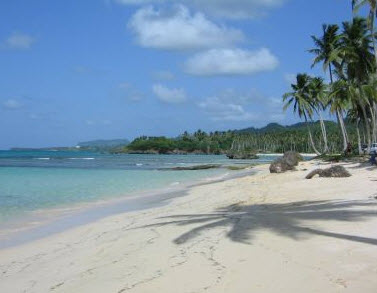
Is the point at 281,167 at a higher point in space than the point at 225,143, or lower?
lower

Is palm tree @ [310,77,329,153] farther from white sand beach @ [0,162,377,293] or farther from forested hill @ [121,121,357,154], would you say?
forested hill @ [121,121,357,154]

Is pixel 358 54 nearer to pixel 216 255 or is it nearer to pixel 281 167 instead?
pixel 281 167

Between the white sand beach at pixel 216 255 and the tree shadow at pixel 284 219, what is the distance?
0.02 meters

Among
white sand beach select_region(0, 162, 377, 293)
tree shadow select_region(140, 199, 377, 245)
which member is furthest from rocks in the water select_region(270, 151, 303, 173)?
white sand beach select_region(0, 162, 377, 293)

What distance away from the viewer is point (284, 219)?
10.1 meters

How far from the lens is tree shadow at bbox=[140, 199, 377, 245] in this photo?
8265 millimetres

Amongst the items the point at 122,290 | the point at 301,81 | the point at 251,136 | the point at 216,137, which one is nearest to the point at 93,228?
the point at 122,290

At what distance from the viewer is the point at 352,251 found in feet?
21.3

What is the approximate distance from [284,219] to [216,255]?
3.38 meters

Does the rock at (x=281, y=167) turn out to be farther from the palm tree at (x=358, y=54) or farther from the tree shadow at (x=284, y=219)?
the tree shadow at (x=284, y=219)

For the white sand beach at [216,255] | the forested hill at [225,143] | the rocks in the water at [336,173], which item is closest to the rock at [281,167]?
the rocks in the water at [336,173]

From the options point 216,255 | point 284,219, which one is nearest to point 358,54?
point 284,219

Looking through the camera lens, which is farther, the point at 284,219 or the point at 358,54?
the point at 358,54

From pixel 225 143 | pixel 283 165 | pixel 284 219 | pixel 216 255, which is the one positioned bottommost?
pixel 216 255
